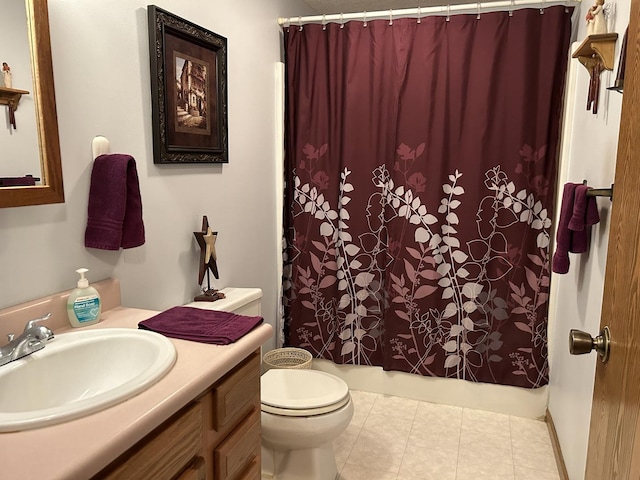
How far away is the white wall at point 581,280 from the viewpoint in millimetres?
1764

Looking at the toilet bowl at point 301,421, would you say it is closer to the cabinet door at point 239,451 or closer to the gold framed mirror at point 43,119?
the cabinet door at point 239,451

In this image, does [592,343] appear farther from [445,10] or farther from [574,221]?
[445,10]

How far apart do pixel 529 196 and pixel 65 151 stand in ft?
7.01

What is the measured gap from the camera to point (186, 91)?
2.01 metres

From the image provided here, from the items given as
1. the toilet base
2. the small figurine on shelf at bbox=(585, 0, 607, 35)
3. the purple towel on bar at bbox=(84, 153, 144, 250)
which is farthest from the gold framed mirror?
the small figurine on shelf at bbox=(585, 0, 607, 35)

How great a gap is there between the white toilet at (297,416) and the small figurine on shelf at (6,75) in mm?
1069

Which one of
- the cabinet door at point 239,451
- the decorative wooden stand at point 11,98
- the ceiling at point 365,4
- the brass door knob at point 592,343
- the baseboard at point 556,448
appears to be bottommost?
the baseboard at point 556,448

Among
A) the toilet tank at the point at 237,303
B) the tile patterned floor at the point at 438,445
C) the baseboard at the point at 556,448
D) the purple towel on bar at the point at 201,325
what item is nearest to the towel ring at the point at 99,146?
the purple towel on bar at the point at 201,325

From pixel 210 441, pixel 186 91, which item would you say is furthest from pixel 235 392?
pixel 186 91

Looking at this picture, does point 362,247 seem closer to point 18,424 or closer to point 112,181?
point 112,181

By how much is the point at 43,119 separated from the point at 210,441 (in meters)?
0.98

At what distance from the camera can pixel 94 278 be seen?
1635 mm

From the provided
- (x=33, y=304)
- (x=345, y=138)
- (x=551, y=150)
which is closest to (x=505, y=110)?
(x=551, y=150)

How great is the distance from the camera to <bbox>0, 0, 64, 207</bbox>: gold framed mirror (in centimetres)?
132
